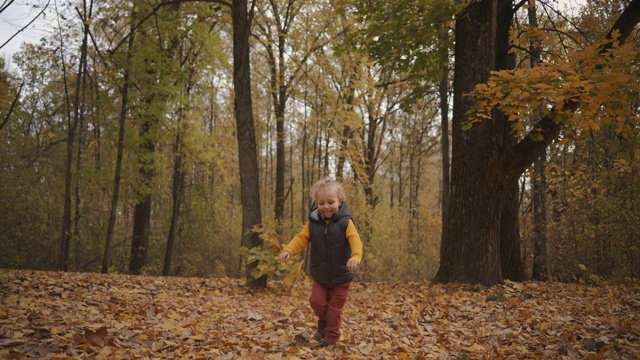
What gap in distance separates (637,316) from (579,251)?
24.9 ft

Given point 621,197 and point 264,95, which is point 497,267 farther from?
point 264,95

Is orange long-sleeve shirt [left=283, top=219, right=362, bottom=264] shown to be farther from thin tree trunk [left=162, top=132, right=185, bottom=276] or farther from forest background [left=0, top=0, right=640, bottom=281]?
thin tree trunk [left=162, top=132, right=185, bottom=276]

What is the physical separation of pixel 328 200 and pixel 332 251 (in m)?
0.55

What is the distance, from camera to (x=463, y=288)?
845 cm

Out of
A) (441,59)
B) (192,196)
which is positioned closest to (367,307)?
(441,59)

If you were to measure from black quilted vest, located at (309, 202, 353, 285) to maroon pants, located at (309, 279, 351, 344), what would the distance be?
106mm

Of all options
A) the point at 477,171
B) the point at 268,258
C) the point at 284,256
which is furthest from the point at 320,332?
the point at 477,171

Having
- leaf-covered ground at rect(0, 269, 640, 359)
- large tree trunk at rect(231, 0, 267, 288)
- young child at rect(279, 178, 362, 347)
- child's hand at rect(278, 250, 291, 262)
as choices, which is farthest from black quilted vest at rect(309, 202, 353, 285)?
large tree trunk at rect(231, 0, 267, 288)

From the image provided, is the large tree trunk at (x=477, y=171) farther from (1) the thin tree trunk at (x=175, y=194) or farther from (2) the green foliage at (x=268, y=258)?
(1) the thin tree trunk at (x=175, y=194)

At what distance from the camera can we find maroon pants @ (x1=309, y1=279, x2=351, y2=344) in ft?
15.7

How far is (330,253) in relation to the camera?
480cm

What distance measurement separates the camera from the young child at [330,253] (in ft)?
15.7

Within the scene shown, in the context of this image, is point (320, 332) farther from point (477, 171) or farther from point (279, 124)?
point (279, 124)

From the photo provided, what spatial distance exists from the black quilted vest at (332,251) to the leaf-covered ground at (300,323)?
28.2 inches
